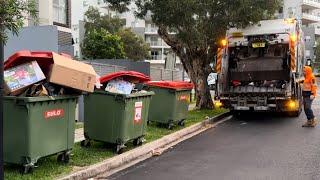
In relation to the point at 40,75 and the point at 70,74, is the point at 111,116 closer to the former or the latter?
the point at 70,74

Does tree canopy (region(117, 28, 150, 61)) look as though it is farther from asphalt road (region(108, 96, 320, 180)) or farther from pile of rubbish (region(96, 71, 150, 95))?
pile of rubbish (region(96, 71, 150, 95))

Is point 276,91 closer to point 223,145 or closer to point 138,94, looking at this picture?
point 223,145

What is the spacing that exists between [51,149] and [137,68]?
1213 cm

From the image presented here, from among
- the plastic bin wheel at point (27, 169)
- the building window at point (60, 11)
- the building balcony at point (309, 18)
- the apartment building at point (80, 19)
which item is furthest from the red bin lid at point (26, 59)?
the building balcony at point (309, 18)

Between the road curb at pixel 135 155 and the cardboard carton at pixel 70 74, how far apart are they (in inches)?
48.7

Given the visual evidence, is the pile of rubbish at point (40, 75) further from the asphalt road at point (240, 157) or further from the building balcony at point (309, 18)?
the building balcony at point (309, 18)

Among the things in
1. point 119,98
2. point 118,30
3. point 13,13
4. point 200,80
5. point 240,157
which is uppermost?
point 118,30

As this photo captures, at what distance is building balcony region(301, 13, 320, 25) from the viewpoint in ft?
249

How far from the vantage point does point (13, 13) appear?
5262 millimetres

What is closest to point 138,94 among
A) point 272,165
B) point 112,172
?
point 112,172

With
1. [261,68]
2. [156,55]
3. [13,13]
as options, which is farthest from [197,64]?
[156,55]

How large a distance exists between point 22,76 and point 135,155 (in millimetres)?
2840

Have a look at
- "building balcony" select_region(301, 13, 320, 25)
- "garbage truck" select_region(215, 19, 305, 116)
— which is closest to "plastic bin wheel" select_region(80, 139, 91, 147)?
"garbage truck" select_region(215, 19, 305, 116)

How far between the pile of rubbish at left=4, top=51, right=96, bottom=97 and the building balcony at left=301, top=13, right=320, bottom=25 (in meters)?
71.7
